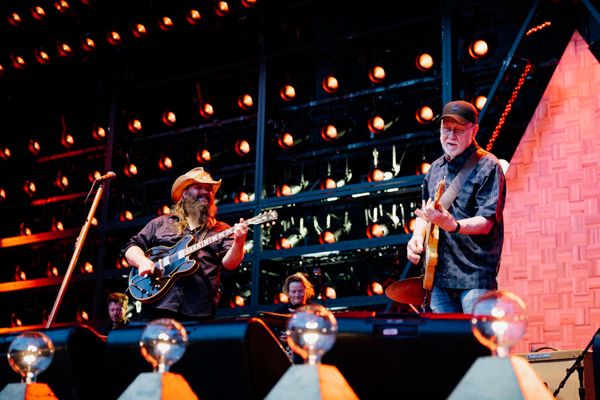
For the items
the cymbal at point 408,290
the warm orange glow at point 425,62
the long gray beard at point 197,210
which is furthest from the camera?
the warm orange glow at point 425,62

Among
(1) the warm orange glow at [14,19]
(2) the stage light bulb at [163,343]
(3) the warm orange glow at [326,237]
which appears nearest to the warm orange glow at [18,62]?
(1) the warm orange glow at [14,19]

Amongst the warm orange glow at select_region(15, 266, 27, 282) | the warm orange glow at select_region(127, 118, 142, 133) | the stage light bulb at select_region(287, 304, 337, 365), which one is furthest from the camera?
the warm orange glow at select_region(15, 266, 27, 282)

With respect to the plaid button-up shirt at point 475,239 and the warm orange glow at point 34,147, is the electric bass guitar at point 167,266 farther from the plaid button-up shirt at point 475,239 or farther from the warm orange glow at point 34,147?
the warm orange glow at point 34,147

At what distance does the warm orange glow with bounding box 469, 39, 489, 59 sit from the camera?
6941mm

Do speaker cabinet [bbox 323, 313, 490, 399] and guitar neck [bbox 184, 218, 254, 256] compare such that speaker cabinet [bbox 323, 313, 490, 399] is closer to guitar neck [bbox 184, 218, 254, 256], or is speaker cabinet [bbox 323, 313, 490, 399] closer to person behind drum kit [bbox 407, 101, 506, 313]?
person behind drum kit [bbox 407, 101, 506, 313]

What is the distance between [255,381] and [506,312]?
0.86 metres

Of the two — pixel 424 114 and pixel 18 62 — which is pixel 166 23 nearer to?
pixel 18 62

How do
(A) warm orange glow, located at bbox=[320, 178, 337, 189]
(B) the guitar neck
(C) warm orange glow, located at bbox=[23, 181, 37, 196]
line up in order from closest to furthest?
(B) the guitar neck, (A) warm orange glow, located at bbox=[320, 178, 337, 189], (C) warm orange glow, located at bbox=[23, 181, 37, 196]

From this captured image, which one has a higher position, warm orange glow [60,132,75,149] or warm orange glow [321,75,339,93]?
warm orange glow [321,75,339,93]

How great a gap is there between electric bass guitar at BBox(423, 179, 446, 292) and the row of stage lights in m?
4.98

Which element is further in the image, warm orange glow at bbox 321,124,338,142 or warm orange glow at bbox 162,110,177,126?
warm orange glow at bbox 162,110,177,126

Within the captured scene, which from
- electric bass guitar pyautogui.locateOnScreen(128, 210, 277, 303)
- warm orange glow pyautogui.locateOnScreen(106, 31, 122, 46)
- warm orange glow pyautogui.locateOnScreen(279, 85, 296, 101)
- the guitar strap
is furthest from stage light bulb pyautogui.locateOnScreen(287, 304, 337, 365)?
warm orange glow pyautogui.locateOnScreen(106, 31, 122, 46)

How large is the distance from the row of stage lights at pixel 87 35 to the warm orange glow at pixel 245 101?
803 millimetres

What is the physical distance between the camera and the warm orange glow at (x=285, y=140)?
797 cm
